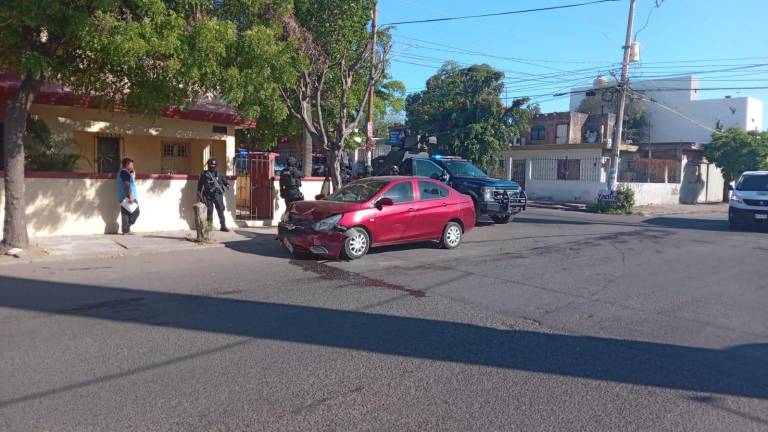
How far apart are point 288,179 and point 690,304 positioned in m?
9.65

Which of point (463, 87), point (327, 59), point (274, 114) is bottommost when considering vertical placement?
point (274, 114)

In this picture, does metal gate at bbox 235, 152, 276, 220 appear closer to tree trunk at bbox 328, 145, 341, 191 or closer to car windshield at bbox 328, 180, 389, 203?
tree trunk at bbox 328, 145, 341, 191

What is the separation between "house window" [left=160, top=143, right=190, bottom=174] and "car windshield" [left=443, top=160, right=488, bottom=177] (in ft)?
26.0

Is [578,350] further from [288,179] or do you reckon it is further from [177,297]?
[288,179]

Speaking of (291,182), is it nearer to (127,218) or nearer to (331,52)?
(331,52)

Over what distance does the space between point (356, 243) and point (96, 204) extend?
20.7ft

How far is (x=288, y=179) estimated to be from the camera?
47.8 feet

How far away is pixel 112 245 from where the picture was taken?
1142cm

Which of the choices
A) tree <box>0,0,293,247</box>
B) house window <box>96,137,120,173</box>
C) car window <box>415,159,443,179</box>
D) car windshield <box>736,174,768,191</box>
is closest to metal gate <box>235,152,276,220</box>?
house window <box>96,137,120,173</box>

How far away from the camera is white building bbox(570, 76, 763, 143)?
50656 mm

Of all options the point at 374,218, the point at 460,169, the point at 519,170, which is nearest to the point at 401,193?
the point at 374,218

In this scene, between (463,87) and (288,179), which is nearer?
(288,179)

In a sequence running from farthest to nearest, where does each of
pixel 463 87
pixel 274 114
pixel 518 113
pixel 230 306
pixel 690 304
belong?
pixel 463 87
pixel 518 113
pixel 274 114
pixel 690 304
pixel 230 306

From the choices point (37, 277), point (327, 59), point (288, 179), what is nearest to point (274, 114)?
point (288, 179)
